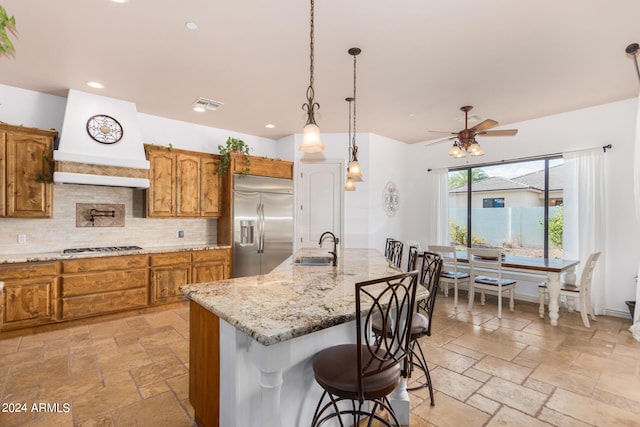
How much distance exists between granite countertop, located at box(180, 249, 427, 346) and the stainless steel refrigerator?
2507 mm

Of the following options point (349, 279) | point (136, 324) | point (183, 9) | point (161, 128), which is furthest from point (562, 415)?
point (161, 128)

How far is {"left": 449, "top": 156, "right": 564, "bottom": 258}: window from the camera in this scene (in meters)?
4.68

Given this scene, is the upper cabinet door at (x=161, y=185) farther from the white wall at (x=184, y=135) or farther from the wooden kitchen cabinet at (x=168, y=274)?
the wooden kitchen cabinet at (x=168, y=274)

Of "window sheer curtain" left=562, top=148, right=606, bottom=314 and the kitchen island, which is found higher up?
"window sheer curtain" left=562, top=148, right=606, bottom=314

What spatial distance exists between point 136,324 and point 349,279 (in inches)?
117

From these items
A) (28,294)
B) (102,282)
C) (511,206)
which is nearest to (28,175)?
(28,294)

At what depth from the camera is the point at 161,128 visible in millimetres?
4676

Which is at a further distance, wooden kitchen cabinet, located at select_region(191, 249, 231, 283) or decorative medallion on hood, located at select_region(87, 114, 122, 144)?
wooden kitchen cabinet, located at select_region(191, 249, 231, 283)

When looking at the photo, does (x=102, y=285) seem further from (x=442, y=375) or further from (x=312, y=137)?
(x=442, y=375)

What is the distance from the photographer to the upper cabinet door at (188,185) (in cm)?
454

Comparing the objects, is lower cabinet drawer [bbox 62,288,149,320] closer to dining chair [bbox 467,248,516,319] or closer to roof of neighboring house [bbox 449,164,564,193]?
dining chair [bbox 467,248,516,319]

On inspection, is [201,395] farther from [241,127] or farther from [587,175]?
[587,175]

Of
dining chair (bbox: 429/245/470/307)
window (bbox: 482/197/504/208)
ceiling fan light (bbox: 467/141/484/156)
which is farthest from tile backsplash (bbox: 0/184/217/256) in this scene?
window (bbox: 482/197/504/208)

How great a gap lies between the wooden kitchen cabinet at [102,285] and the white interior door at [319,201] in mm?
2512
